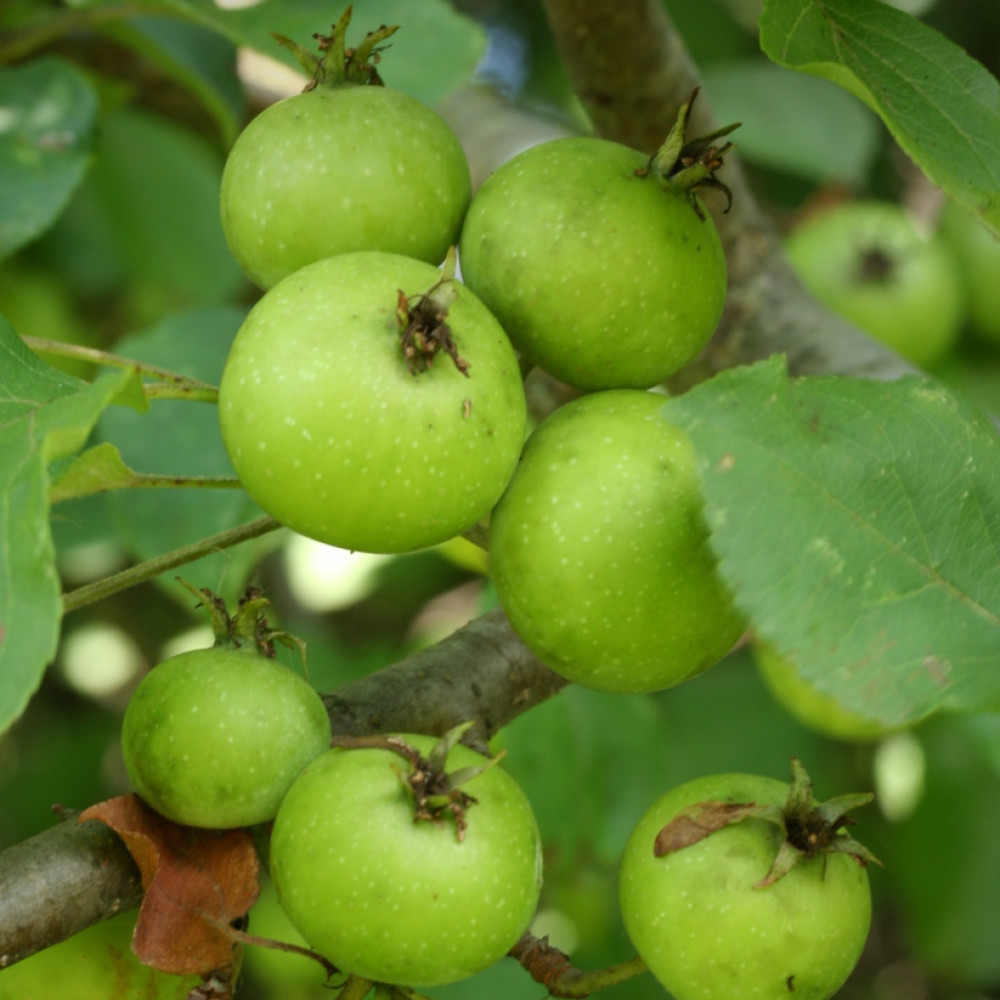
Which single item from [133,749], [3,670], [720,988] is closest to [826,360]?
[720,988]

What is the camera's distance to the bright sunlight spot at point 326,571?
7.61ft

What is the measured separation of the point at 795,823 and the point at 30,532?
558 mm

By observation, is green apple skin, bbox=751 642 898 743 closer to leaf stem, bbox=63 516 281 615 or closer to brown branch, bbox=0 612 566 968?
brown branch, bbox=0 612 566 968

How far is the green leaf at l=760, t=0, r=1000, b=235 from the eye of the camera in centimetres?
89

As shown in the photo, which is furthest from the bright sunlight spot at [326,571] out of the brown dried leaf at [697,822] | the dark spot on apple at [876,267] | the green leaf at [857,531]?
the green leaf at [857,531]

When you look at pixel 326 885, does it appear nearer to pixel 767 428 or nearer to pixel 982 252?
pixel 767 428

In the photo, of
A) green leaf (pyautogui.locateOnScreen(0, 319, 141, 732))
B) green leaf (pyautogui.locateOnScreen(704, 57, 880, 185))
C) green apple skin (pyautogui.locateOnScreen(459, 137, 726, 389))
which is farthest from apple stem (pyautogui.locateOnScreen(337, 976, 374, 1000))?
green leaf (pyautogui.locateOnScreen(704, 57, 880, 185))

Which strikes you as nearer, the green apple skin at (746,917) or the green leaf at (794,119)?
the green apple skin at (746,917)

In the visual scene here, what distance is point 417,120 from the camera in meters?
0.98

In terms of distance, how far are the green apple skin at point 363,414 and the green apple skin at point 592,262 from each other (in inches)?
3.9

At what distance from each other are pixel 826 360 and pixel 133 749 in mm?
994

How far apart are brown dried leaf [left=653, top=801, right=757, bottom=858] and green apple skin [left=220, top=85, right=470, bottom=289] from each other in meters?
0.49

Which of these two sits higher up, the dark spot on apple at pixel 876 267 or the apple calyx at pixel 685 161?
the apple calyx at pixel 685 161

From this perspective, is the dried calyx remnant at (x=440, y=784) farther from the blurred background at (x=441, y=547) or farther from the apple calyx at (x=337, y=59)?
the blurred background at (x=441, y=547)
